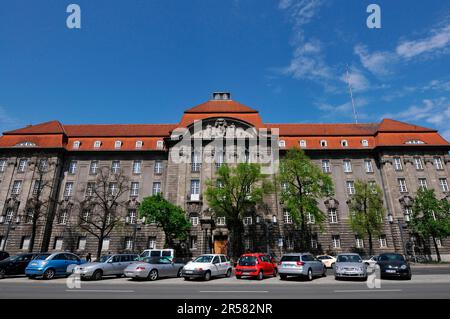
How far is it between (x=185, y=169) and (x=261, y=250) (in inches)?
574

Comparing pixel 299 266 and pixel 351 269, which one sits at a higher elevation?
pixel 299 266

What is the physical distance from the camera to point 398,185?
1377 inches

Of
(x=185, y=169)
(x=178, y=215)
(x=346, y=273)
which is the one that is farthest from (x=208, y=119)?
(x=346, y=273)

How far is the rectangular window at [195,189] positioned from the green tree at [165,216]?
5304mm

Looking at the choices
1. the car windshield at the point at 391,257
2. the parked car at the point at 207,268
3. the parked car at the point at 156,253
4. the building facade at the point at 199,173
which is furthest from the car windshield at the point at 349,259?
the building facade at the point at 199,173

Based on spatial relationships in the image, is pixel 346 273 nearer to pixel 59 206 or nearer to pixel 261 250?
pixel 261 250

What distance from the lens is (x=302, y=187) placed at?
1244 inches

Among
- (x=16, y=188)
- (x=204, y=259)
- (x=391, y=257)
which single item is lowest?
(x=204, y=259)

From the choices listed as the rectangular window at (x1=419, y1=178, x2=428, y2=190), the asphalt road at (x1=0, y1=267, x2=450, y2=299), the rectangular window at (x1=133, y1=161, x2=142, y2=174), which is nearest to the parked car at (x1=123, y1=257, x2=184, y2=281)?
the asphalt road at (x1=0, y1=267, x2=450, y2=299)

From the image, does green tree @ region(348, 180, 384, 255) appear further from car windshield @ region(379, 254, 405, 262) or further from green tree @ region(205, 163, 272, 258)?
car windshield @ region(379, 254, 405, 262)

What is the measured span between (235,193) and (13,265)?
2124cm

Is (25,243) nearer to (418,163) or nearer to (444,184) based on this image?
(418,163)

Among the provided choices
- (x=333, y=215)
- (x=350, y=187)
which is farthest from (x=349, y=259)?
(x=350, y=187)

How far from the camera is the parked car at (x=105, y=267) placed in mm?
16344
